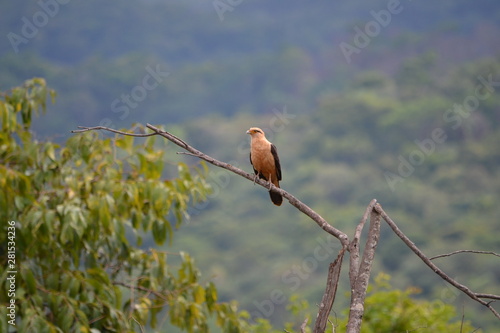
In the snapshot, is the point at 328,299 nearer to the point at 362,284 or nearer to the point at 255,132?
the point at 362,284

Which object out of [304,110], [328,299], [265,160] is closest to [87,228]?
[265,160]

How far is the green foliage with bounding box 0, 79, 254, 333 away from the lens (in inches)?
217

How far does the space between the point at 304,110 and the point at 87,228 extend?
77.8m

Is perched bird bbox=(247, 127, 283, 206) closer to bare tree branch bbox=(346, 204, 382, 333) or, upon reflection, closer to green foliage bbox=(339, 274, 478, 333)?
bare tree branch bbox=(346, 204, 382, 333)

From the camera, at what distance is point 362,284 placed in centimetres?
307

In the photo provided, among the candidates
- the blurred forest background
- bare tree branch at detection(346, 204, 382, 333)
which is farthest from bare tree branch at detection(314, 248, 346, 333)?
the blurred forest background

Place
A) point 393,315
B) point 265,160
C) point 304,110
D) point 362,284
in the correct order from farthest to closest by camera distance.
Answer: point 304,110 → point 393,315 → point 265,160 → point 362,284

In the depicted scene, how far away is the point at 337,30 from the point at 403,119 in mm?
47710

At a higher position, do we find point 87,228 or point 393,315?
point 393,315

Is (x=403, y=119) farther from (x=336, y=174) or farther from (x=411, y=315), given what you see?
(x=411, y=315)

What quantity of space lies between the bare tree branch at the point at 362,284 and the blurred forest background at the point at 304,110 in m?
11.9

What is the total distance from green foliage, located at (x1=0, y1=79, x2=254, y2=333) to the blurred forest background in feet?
30.1

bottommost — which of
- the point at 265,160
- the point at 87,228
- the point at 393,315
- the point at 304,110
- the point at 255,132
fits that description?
the point at 87,228

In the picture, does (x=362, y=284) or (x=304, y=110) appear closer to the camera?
(x=362, y=284)
